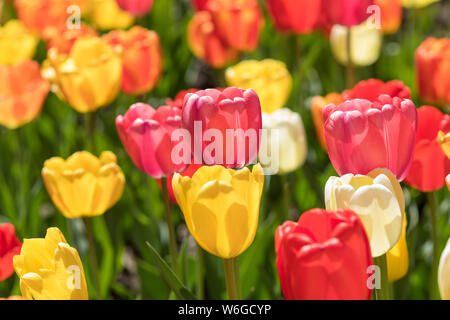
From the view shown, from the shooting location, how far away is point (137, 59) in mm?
1697

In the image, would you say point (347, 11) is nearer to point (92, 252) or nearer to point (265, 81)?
point (265, 81)

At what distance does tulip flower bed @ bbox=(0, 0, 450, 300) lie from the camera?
83 cm

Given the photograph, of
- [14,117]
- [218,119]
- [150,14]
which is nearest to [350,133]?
[218,119]

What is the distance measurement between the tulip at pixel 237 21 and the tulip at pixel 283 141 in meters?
0.52

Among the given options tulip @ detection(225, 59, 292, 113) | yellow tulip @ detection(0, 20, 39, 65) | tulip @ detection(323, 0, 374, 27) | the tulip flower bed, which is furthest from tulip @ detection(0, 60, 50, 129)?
tulip @ detection(323, 0, 374, 27)

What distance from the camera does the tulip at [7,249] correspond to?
1.03m

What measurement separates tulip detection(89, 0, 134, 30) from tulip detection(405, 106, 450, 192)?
4.91 ft

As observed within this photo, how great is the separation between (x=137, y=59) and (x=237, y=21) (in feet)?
1.08

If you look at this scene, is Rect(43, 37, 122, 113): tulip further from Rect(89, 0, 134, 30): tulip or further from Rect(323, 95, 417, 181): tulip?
Rect(89, 0, 134, 30): tulip

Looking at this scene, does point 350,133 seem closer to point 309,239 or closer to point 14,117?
point 309,239

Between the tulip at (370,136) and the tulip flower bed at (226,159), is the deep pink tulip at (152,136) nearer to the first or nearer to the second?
the tulip flower bed at (226,159)

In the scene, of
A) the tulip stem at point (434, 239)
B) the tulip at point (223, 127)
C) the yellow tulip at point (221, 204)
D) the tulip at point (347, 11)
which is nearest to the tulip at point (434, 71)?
the tulip at point (347, 11)

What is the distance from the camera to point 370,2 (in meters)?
1.60

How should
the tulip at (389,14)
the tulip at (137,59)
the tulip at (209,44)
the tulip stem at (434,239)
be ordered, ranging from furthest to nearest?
the tulip at (389,14) < the tulip at (209,44) < the tulip at (137,59) < the tulip stem at (434,239)
